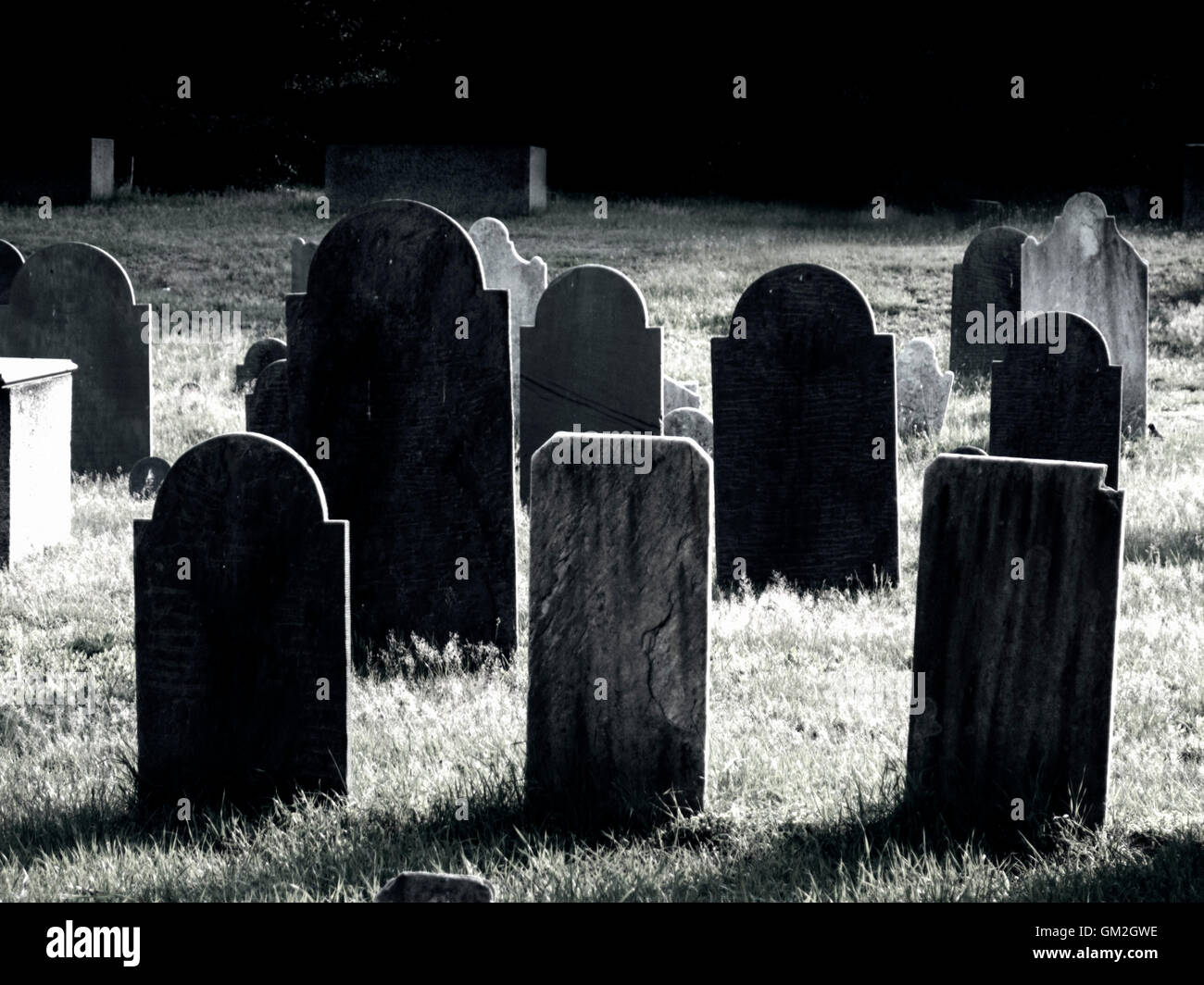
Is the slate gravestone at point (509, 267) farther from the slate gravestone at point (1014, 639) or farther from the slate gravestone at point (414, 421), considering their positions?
the slate gravestone at point (1014, 639)

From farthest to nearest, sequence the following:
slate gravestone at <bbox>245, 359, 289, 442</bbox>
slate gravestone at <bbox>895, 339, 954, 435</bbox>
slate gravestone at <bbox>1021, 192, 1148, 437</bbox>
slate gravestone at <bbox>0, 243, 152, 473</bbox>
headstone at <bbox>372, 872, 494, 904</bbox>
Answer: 1. slate gravestone at <bbox>1021, 192, 1148, 437</bbox>
2. slate gravestone at <bbox>895, 339, 954, 435</bbox>
3. slate gravestone at <bbox>0, 243, 152, 473</bbox>
4. slate gravestone at <bbox>245, 359, 289, 442</bbox>
5. headstone at <bbox>372, 872, 494, 904</bbox>

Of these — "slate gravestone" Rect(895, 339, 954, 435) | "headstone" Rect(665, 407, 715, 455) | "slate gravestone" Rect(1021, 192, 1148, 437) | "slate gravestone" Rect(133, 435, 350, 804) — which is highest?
"slate gravestone" Rect(1021, 192, 1148, 437)

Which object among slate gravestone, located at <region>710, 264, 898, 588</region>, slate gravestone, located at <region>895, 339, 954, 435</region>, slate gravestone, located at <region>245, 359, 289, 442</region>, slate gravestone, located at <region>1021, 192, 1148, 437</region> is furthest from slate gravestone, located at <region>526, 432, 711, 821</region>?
slate gravestone, located at <region>1021, 192, 1148, 437</region>

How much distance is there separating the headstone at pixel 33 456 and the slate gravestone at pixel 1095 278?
8.00 m

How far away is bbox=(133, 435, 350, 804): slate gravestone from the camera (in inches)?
171

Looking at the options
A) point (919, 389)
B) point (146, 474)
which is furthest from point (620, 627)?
point (919, 389)

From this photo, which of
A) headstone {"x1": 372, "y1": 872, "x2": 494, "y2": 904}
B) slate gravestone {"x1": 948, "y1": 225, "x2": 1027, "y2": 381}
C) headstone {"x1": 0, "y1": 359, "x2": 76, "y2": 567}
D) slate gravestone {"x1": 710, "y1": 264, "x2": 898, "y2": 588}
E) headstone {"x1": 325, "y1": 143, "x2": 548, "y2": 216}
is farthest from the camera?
headstone {"x1": 325, "y1": 143, "x2": 548, "y2": 216}

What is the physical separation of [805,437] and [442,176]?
2103 cm

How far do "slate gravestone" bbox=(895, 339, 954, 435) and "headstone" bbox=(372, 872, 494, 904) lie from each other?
8495 millimetres

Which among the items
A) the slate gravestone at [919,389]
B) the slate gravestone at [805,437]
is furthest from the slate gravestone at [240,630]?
the slate gravestone at [919,389]

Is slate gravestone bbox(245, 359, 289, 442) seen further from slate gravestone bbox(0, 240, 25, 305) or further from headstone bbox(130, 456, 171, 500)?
slate gravestone bbox(0, 240, 25, 305)

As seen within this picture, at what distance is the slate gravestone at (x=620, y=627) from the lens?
14.1ft

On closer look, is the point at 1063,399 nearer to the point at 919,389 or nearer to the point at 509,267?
the point at 919,389

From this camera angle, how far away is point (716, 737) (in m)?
4.85
